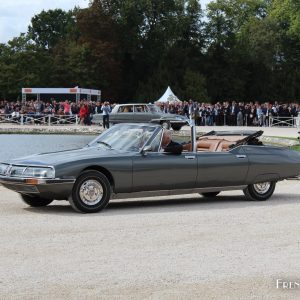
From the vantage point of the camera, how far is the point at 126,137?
13.0 meters

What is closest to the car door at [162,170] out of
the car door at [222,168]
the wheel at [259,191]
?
the car door at [222,168]

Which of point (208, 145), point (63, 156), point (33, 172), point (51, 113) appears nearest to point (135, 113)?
point (51, 113)

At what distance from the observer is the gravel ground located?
22.9ft

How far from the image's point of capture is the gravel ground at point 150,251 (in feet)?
22.9

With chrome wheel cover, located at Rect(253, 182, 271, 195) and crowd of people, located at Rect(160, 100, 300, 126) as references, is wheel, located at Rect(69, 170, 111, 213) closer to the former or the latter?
chrome wheel cover, located at Rect(253, 182, 271, 195)

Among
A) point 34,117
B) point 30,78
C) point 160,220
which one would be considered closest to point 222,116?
point 34,117

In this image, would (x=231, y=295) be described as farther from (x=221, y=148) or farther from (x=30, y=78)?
(x=30, y=78)

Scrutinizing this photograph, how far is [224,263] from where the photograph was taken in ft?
26.7

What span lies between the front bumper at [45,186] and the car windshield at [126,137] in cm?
146

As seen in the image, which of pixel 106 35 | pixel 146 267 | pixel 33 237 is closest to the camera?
pixel 146 267

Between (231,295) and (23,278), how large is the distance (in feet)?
6.66

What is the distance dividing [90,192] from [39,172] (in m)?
0.87

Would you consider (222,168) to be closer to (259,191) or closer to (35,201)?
(259,191)

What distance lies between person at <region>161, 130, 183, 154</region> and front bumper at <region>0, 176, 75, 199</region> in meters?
1.99
